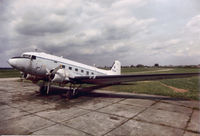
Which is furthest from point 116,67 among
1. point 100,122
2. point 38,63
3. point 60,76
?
point 100,122

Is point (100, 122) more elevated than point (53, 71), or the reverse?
point (53, 71)

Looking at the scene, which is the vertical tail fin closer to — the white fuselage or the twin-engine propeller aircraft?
the twin-engine propeller aircraft

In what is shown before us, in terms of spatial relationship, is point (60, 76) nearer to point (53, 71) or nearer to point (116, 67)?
point (53, 71)

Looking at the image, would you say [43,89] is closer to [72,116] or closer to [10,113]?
[10,113]

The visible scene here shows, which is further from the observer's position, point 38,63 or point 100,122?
point 38,63

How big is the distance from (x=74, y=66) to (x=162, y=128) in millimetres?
10532

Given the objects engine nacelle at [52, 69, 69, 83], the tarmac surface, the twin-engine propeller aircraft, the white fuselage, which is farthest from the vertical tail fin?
the tarmac surface

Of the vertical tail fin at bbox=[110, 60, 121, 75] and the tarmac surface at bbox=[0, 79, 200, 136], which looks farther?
the vertical tail fin at bbox=[110, 60, 121, 75]

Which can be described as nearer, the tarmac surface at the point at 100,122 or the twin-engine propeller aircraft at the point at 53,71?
the tarmac surface at the point at 100,122

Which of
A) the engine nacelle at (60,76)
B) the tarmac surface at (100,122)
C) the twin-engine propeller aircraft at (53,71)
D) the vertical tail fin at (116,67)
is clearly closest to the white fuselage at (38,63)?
the twin-engine propeller aircraft at (53,71)

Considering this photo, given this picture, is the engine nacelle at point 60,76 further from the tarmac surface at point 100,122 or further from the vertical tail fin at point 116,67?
the vertical tail fin at point 116,67

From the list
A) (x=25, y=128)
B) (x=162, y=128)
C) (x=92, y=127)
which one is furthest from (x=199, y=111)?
(x=25, y=128)

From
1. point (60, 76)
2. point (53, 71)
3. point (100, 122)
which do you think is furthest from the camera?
point (53, 71)

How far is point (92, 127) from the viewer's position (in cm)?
638
